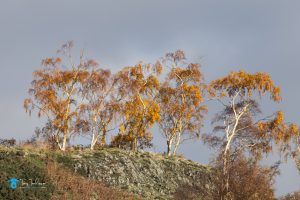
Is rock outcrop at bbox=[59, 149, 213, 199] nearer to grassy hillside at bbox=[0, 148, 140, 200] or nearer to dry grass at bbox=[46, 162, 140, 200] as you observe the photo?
grassy hillside at bbox=[0, 148, 140, 200]

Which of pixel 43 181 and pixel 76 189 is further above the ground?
pixel 43 181

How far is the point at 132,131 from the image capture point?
5328 cm

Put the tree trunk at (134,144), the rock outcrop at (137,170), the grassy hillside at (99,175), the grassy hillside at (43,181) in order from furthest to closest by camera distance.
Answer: the tree trunk at (134,144), the rock outcrop at (137,170), the grassy hillside at (99,175), the grassy hillside at (43,181)

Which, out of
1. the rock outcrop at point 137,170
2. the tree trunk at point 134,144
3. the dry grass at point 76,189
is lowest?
the dry grass at point 76,189

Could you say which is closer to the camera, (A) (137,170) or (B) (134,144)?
(A) (137,170)

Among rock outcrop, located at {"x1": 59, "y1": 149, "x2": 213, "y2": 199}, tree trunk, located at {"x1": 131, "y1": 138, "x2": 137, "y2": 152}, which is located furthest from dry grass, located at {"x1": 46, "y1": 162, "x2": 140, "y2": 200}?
tree trunk, located at {"x1": 131, "y1": 138, "x2": 137, "y2": 152}

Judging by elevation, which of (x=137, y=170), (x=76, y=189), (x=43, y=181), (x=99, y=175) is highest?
(x=137, y=170)

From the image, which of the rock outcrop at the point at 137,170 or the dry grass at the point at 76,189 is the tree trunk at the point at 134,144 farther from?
the dry grass at the point at 76,189

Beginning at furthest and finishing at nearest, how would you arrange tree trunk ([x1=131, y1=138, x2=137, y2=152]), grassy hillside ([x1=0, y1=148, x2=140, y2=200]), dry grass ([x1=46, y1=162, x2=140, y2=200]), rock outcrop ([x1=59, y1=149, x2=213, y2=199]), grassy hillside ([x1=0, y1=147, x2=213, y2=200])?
tree trunk ([x1=131, y1=138, x2=137, y2=152]) < rock outcrop ([x1=59, y1=149, x2=213, y2=199]) < dry grass ([x1=46, y1=162, x2=140, y2=200]) < grassy hillside ([x1=0, y1=147, x2=213, y2=200]) < grassy hillside ([x1=0, y1=148, x2=140, y2=200])

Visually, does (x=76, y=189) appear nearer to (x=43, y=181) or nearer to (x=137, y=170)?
(x=43, y=181)

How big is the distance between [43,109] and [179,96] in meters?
13.3

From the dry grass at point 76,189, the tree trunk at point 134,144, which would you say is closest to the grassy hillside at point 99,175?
the dry grass at point 76,189

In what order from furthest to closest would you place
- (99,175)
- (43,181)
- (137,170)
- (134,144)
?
(134,144)
(137,170)
(99,175)
(43,181)

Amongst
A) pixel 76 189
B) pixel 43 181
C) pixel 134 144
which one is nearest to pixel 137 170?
pixel 76 189
